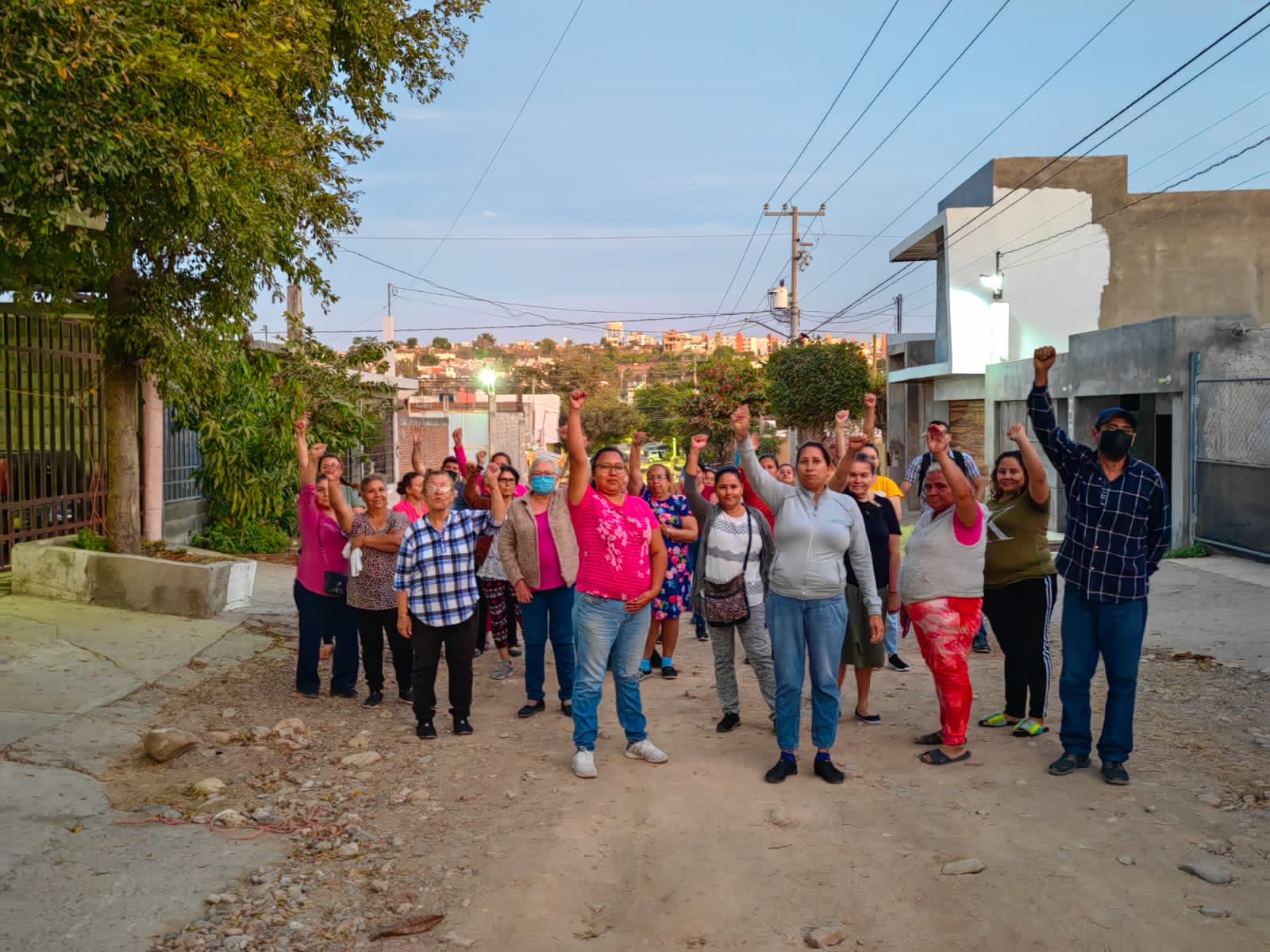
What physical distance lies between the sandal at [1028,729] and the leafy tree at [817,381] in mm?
31775

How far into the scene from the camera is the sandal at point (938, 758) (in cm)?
609

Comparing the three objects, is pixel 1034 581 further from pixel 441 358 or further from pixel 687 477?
pixel 441 358

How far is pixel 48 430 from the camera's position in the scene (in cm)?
1196

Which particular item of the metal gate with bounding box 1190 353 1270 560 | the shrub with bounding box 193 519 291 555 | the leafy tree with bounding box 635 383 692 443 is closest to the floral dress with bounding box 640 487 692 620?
the metal gate with bounding box 1190 353 1270 560

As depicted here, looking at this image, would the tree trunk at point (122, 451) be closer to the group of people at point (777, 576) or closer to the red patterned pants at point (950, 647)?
the group of people at point (777, 576)

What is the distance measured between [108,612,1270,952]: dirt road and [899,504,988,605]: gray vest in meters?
0.94

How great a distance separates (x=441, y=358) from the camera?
13450cm

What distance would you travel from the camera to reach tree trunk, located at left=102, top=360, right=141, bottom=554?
1038 centimetres

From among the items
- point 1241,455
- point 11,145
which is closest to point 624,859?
point 11,145

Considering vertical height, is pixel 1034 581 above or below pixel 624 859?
above

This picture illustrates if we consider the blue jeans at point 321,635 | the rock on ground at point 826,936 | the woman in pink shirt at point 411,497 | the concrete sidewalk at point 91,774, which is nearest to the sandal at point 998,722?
the rock on ground at point 826,936

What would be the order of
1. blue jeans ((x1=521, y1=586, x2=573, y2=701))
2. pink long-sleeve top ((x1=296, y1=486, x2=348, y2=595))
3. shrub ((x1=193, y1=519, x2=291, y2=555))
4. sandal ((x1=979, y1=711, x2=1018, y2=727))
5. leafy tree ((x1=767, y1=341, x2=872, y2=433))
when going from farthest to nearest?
leafy tree ((x1=767, y1=341, x2=872, y2=433))
shrub ((x1=193, y1=519, x2=291, y2=555))
pink long-sleeve top ((x1=296, y1=486, x2=348, y2=595))
blue jeans ((x1=521, y1=586, x2=573, y2=701))
sandal ((x1=979, y1=711, x2=1018, y2=727))

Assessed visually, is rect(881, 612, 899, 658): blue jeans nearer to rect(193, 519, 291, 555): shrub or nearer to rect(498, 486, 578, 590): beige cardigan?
rect(498, 486, 578, 590): beige cardigan

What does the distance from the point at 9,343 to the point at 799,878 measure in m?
10.0
